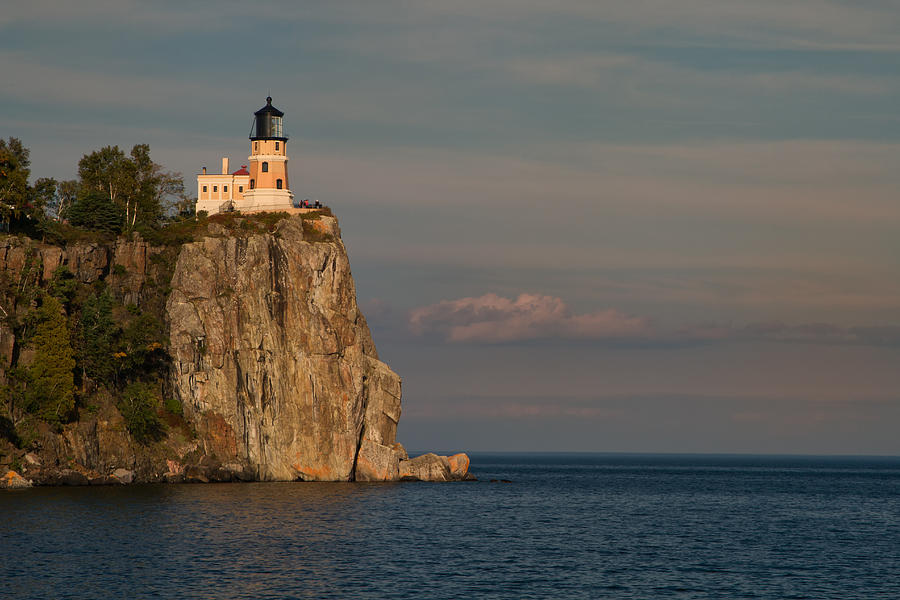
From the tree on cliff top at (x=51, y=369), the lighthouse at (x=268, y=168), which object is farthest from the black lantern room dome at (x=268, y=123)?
the tree on cliff top at (x=51, y=369)

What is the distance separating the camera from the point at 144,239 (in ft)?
407

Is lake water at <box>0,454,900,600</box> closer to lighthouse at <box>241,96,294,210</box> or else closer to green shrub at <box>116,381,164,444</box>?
green shrub at <box>116,381,164,444</box>

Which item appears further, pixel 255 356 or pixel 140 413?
pixel 255 356

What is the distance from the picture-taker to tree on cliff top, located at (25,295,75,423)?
102m

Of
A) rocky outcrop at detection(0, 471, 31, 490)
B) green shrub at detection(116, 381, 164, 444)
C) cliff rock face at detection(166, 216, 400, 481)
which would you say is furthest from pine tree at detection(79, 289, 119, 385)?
rocky outcrop at detection(0, 471, 31, 490)

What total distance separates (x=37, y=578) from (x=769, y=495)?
110 m

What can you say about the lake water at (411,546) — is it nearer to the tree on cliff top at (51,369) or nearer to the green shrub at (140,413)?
the green shrub at (140,413)

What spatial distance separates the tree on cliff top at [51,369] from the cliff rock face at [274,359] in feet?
47.3

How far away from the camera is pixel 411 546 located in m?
74.4

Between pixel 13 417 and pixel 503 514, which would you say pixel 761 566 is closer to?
pixel 503 514

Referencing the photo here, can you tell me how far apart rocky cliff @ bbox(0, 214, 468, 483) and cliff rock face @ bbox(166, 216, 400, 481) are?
0.41 ft

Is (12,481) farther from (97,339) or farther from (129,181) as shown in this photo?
(129,181)

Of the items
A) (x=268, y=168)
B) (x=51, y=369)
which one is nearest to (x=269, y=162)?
(x=268, y=168)

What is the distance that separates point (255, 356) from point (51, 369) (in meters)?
23.8
